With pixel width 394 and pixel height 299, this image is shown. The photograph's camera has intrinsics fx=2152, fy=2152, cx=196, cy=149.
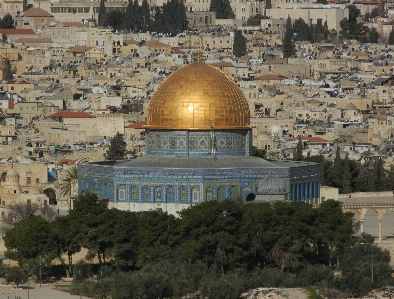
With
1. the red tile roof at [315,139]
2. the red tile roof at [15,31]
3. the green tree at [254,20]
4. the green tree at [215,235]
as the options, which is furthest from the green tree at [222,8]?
the green tree at [215,235]

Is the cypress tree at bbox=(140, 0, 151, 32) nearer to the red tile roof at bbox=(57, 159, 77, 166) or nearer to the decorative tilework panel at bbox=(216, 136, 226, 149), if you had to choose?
the red tile roof at bbox=(57, 159, 77, 166)

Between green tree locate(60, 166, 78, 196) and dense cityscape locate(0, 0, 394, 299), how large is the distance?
0.10 m

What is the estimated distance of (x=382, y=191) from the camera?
69.2m

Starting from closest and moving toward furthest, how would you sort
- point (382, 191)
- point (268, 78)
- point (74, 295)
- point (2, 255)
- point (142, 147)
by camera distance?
point (74, 295) → point (2, 255) → point (382, 191) → point (142, 147) → point (268, 78)

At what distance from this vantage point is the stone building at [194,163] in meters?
56.5

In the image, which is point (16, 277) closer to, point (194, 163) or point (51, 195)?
point (194, 163)

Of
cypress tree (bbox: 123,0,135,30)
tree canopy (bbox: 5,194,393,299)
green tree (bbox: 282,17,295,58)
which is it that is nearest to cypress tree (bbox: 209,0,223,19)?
cypress tree (bbox: 123,0,135,30)

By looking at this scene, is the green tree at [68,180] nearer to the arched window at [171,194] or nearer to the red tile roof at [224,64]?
the arched window at [171,194]

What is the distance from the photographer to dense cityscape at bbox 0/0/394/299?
1976 inches

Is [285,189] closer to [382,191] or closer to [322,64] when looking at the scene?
[382,191]

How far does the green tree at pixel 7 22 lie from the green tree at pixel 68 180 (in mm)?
71337

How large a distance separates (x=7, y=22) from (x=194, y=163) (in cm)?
8501

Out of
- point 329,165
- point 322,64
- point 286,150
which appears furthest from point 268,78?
point 329,165

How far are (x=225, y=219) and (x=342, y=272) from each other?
10.00 ft
